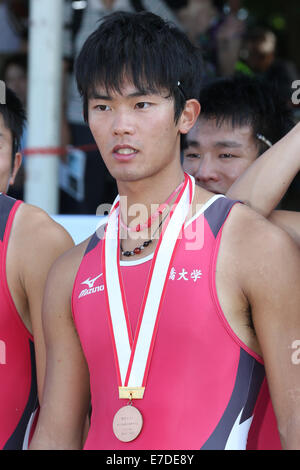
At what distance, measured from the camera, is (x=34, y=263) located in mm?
3080

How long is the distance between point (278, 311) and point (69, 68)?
4323mm

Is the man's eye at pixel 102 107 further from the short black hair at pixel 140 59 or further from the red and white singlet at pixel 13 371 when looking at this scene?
the red and white singlet at pixel 13 371

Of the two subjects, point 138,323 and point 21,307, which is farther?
point 21,307

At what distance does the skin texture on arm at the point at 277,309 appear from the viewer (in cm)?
246

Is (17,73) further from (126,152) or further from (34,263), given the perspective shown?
(126,152)

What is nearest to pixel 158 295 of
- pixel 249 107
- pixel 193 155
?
pixel 193 155

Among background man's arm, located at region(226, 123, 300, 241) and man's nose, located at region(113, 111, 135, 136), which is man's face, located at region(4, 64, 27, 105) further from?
man's nose, located at region(113, 111, 135, 136)

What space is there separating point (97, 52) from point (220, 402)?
3.94 ft

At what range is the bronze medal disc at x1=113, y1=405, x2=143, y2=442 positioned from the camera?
251cm

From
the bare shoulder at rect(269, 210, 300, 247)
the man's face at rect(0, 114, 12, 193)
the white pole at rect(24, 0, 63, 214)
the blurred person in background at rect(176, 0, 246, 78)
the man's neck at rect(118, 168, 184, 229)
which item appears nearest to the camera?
the man's neck at rect(118, 168, 184, 229)

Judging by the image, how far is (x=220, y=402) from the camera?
2.52m

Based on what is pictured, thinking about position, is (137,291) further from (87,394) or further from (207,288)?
(87,394)

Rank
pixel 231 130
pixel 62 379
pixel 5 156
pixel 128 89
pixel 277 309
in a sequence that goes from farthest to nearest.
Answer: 1. pixel 231 130
2. pixel 5 156
3. pixel 62 379
4. pixel 128 89
5. pixel 277 309

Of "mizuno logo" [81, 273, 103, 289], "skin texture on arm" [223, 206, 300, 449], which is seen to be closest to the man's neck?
"mizuno logo" [81, 273, 103, 289]
